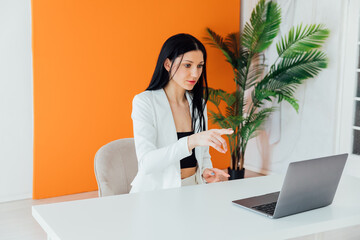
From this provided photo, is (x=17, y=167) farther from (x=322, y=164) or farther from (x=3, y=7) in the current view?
(x=322, y=164)

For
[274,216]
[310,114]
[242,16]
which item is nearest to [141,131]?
[274,216]

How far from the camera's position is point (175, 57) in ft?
7.39

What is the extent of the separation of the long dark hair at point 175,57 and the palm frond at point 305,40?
2.37 meters

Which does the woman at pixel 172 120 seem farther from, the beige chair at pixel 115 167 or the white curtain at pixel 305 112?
the white curtain at pixel 305 112

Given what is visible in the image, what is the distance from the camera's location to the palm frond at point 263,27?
4816 mm

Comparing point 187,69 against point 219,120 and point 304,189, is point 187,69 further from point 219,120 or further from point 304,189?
point 219,120

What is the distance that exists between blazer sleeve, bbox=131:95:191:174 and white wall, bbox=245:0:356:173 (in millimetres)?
2994

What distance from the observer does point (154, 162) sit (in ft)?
6.82

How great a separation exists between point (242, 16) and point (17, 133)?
3217 millimetres

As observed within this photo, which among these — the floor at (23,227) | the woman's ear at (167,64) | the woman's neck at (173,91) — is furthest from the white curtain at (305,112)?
the woman's ear at (167,64)

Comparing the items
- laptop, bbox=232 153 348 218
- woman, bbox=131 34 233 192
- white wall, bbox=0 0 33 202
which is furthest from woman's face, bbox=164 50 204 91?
white wall, bbox=0 0 33 202

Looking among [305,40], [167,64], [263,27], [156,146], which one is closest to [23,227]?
[156,146]

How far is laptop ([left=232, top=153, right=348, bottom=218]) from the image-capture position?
60.2 inches

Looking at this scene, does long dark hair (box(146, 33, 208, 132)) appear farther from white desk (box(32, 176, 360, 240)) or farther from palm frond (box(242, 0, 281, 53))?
palm frond (box(242, 0, 281, 53))
